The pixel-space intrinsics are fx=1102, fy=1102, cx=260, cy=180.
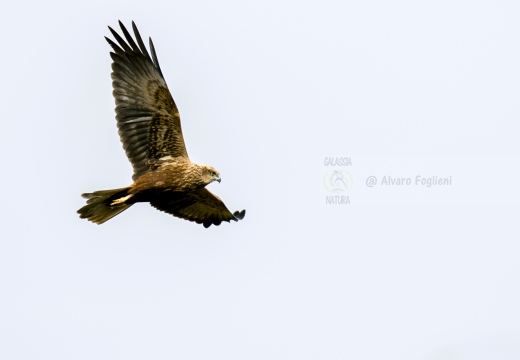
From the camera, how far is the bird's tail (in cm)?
1603

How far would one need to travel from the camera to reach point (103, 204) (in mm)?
16172

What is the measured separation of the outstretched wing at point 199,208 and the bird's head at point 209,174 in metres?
1.04

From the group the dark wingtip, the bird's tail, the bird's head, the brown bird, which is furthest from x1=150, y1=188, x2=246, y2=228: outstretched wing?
the bird's tail

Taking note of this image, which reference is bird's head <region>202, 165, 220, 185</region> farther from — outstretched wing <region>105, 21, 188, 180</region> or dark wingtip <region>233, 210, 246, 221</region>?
dark wingtip <region>233, 210, 246, 221</region>

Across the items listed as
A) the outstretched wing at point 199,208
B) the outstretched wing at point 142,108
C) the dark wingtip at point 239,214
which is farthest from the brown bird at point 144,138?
the dark wingtip at point 239,214

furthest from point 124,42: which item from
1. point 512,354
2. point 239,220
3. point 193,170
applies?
point 512,354

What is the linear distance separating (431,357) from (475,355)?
4.05 meters

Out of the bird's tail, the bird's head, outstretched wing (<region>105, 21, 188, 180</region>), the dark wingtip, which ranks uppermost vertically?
outstretched wing (<region>105, 21, 188, 180</region>)

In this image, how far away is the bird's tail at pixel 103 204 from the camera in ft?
52.6

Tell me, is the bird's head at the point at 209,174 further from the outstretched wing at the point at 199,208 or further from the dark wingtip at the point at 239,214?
the dark wingtip at the point at 239,214

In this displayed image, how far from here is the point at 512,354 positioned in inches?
1725

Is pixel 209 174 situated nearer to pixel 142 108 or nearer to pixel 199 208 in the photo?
pixel 142 108

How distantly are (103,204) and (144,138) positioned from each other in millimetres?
1218

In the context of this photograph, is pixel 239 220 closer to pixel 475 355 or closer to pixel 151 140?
pixel 151 140
